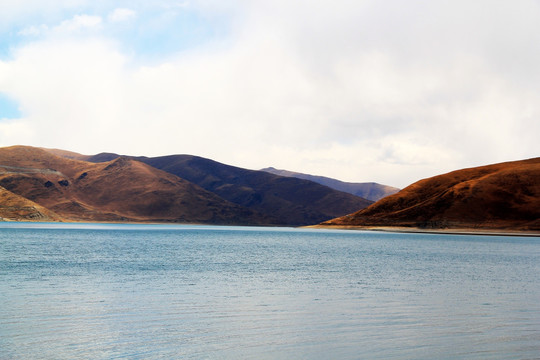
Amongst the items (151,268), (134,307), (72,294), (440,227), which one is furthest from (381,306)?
(440,227)

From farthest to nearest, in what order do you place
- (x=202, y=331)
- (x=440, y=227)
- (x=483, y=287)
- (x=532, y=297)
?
(x=440, y=227) → (x=483, y=287) → (x=532, y=297) → (x=202, y=331)

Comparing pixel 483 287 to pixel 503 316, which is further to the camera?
pixel 483 287

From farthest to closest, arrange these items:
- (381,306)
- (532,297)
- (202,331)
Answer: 1. (532,297)
2. (381,306)
3. (202,331)

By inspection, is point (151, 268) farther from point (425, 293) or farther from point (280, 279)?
point (425, 293)

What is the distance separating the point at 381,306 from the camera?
3002cm

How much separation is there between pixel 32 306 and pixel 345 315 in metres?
16.6

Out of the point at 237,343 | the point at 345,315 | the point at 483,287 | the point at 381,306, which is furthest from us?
the point at 483,287

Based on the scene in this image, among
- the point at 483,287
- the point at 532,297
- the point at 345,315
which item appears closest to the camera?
the point at 345,315

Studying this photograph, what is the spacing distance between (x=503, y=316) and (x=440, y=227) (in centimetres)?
17917

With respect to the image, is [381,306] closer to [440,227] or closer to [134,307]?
[134,307]

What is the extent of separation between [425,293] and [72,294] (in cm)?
2374

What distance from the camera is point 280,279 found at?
42.3m

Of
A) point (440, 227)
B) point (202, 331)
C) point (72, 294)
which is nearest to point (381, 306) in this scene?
point (202, 331)

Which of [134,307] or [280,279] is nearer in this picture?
[134,307]
